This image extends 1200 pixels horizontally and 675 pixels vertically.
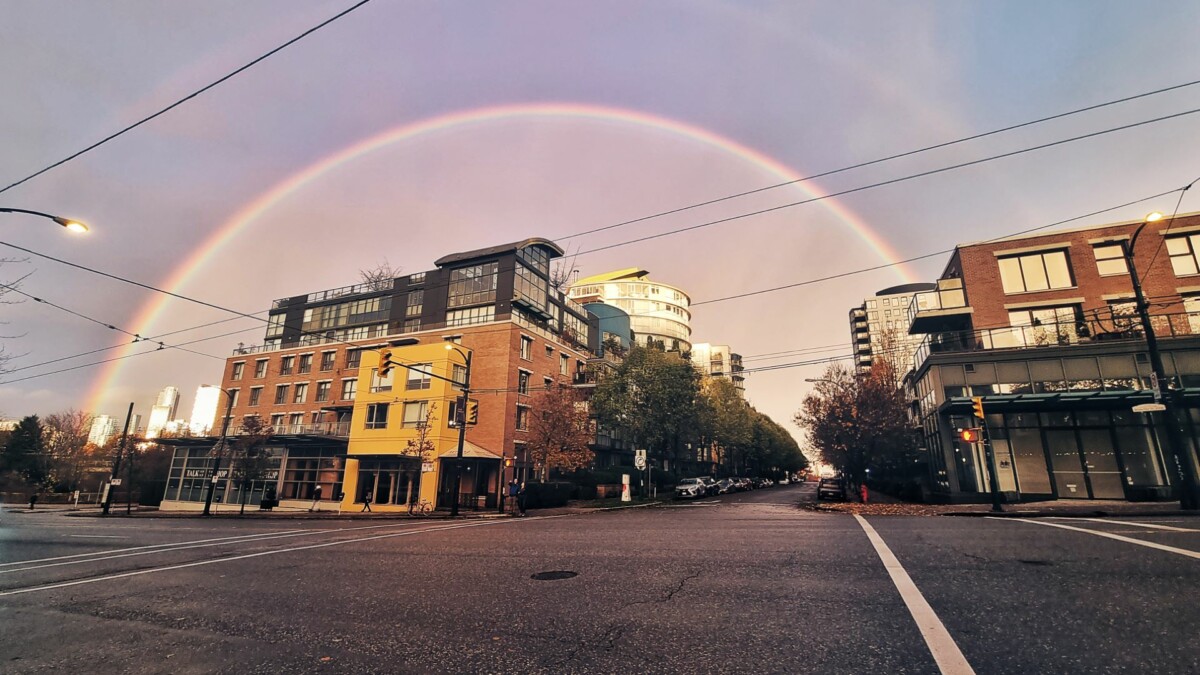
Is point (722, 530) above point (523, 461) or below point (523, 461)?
below

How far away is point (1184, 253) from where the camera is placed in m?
28.5

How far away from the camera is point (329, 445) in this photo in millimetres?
43062

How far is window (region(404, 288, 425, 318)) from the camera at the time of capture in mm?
52219

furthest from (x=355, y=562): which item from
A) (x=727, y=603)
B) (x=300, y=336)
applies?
(x=300, y=336)

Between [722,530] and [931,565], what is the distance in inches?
240

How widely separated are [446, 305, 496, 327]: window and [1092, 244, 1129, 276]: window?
137 ft

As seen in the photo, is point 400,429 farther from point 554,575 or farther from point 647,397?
point 554,575

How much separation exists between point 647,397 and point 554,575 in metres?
35.3

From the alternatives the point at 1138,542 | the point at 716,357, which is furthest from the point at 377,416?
the point at 716,357

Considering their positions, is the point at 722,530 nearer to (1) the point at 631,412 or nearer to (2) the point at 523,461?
(1) the point at 631,412

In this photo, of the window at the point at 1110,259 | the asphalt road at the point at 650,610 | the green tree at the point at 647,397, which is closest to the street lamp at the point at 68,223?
the asphalt road at the point at 650,610

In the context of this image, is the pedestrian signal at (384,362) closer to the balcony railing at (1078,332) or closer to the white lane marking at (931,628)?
the white lane marking at (931,628)

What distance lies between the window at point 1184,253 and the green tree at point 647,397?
97.5ft

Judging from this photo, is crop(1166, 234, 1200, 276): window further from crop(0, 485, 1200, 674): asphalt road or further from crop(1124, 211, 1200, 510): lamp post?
crop(0, 485, 1200, 674): asphalt road
